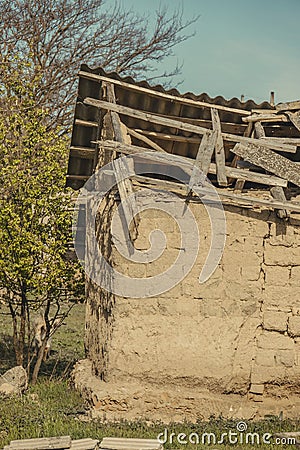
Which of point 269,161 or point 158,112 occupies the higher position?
point 158,112

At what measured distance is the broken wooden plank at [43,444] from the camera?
227 inches

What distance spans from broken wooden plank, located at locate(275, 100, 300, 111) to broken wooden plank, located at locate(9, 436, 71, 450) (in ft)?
15.0

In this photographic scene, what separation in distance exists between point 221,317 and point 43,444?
8.65 ft

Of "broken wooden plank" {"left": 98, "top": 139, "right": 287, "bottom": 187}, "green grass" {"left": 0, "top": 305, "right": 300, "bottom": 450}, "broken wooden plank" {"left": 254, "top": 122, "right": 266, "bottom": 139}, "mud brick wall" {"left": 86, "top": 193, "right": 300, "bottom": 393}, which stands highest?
"broken wooden plank" {"left": 254, "top": 122, "right": 266, "bottom": 139}

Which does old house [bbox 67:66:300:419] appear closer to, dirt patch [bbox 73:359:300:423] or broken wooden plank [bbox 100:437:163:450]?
dirt patch [bbox 73:359:300:423]

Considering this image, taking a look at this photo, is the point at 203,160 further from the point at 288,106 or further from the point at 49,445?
the point at 49,445

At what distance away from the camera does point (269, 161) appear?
7.72m

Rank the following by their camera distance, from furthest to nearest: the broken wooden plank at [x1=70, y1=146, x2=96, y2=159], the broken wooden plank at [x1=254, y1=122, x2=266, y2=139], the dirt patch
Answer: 1. the broken wooden plank at [x1=70, y1=146, x2=96, y2=159]
2. the broken wooden plank at [x1=254, y1=122, x2=266, y2=139]
3. the dirt patch

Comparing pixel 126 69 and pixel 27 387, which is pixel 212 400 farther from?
pixel 126 69

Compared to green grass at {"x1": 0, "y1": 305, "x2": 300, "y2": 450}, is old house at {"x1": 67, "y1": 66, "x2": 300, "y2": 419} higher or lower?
higher

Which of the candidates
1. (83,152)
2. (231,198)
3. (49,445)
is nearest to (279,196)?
(231,198)

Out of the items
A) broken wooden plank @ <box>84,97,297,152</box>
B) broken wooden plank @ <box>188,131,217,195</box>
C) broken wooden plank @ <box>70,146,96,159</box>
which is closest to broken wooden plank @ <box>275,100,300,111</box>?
broken wooden plank @ <box>84,97,297,152</box>

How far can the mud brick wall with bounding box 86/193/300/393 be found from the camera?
732 centimetres

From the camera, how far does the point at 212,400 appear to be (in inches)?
290
